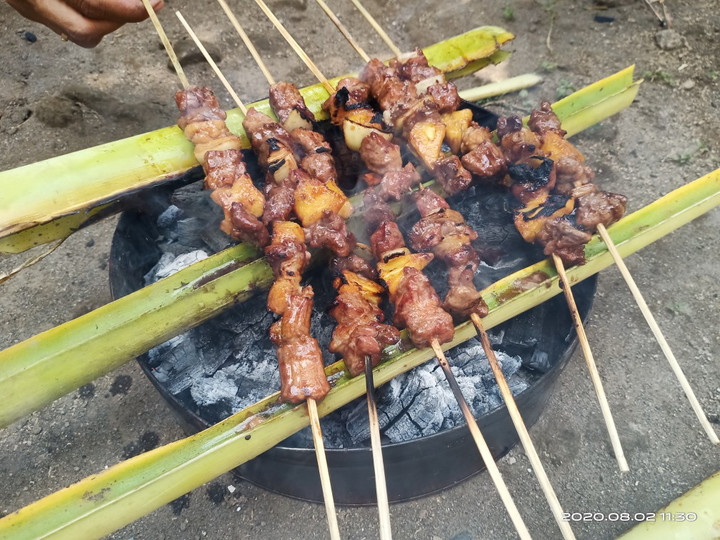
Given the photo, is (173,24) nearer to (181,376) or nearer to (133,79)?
(133,79)

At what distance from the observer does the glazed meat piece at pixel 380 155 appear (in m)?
3.38

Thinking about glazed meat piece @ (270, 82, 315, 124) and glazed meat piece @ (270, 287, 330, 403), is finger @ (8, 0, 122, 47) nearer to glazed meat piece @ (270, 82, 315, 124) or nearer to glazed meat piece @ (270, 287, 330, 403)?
glazed meat piece @ (270, 82, 315, 124)

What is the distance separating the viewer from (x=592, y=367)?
2375 millimetres

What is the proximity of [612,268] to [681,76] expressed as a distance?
116 inches

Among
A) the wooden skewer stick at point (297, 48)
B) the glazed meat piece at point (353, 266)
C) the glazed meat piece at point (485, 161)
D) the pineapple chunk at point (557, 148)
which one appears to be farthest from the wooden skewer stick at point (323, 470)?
the wooden skewer stick at point (297, 48)

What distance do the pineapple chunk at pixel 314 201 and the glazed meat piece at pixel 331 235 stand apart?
5 centimetres

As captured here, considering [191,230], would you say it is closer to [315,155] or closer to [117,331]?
[315,155]

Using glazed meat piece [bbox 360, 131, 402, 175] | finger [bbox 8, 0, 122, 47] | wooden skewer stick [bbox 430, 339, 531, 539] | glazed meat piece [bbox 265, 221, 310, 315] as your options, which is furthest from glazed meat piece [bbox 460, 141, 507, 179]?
finger [bbox 8, 0, 122, 47]

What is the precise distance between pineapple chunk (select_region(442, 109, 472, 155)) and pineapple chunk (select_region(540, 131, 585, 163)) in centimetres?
56

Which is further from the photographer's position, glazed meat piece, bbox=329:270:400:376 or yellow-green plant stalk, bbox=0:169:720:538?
glazed meat piece, bbox=329:270:400:376

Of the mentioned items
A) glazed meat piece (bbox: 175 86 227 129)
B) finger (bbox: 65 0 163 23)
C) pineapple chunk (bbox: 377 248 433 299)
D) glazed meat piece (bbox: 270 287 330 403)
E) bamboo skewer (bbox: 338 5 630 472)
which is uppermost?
finger (bbox: 65 0 163 23)

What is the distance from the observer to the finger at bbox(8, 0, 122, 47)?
130 inches

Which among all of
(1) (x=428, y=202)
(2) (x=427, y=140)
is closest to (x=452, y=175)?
(1) (x=428, y=202)

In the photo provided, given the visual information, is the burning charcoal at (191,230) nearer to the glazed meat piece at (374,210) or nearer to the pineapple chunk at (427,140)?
the glazed meat piece at (374,210)
